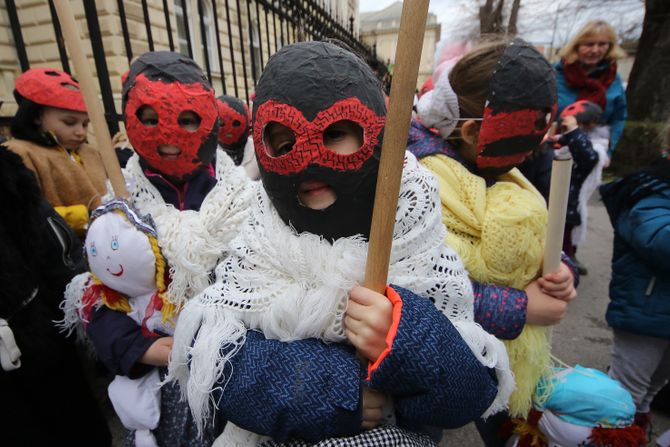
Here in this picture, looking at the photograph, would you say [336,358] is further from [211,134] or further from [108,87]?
[108,87]

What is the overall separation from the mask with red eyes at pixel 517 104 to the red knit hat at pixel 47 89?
8.25 ft

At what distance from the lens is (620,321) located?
2.02m

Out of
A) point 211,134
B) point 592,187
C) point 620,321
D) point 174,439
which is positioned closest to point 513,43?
point 211,134

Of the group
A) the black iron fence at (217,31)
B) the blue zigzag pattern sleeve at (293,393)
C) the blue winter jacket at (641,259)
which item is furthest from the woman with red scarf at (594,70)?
the blue zigzag pattern sleeve at (293,393)

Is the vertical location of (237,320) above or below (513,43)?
below

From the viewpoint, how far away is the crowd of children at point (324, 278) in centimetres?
87

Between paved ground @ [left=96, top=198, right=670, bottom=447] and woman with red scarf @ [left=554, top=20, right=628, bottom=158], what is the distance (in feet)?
6.13

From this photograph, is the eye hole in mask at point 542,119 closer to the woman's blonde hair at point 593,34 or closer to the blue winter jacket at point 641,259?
the blue winter jacket at point 641,259

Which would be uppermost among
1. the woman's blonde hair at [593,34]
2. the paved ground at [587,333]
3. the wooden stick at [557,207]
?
the woman's blonde hair at [593,34]

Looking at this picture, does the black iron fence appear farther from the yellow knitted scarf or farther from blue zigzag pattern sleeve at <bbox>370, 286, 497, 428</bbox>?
blue zigzag pattern sleeve at <bbox>370, 286, 497, 428</bbox>

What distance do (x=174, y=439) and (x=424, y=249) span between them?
1.16 meters

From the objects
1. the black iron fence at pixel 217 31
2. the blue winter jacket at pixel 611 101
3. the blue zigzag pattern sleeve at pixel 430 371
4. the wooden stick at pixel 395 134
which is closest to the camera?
the wooden stick at pixel 395 134

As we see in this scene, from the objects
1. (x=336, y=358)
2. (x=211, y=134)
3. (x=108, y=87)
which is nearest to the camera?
(x=336, y=358)

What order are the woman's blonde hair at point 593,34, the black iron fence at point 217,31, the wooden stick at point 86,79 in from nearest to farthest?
the wooden stick at point 86,79 < the black iron fence at point 217,31 < the woman's blonde hair at point 593,34
